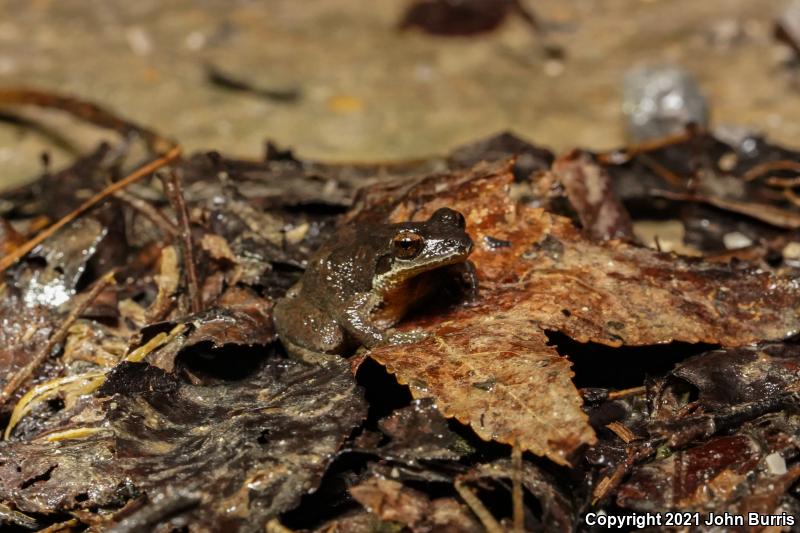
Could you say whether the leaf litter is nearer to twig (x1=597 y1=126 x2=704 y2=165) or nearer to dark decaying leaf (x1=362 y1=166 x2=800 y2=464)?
dark decaying leaf (x1=362 y1=166 x2=800 y2=464)

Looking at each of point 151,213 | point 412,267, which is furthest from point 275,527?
point 151,213

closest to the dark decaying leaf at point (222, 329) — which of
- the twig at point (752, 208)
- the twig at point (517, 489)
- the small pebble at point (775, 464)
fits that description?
the twig at point (517, 489)

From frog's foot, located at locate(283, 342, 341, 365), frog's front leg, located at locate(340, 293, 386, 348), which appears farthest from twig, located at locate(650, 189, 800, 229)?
frog's foot, located at locate(283, 342, 341, 365)

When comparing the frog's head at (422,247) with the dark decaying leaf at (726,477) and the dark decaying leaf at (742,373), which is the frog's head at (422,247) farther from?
the dark decaying leaf at (726,477)

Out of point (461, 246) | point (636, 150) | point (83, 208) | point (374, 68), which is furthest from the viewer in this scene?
point (374, 68)

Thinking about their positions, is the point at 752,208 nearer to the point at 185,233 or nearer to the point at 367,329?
the point at 367,329

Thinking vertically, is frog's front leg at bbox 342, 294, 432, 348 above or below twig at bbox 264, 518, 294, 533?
above

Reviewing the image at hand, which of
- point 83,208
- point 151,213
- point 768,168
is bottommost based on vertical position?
point 768,168
